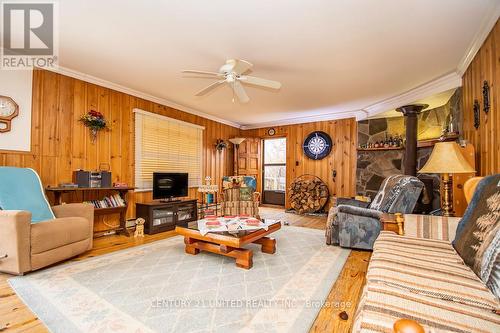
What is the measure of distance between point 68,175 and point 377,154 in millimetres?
5634

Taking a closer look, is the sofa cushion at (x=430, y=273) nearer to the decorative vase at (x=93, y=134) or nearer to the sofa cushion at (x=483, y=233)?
the sofa cushion at (x=483, y=233)

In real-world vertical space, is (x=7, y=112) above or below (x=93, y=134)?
above

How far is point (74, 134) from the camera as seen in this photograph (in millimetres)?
3477

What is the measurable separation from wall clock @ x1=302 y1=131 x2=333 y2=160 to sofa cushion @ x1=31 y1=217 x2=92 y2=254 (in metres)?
4.81

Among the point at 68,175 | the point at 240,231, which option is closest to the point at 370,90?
the point at 240,231

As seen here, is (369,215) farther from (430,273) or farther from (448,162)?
(430,273)

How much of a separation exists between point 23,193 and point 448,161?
4.42 metres

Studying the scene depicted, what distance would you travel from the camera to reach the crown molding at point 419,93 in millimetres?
3326

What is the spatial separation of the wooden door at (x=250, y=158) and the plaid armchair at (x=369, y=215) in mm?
3628

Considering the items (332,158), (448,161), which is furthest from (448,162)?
(332,158)

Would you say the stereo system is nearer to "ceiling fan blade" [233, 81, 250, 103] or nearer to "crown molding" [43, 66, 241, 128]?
"crown molding" [43, 66, 241, 128]
